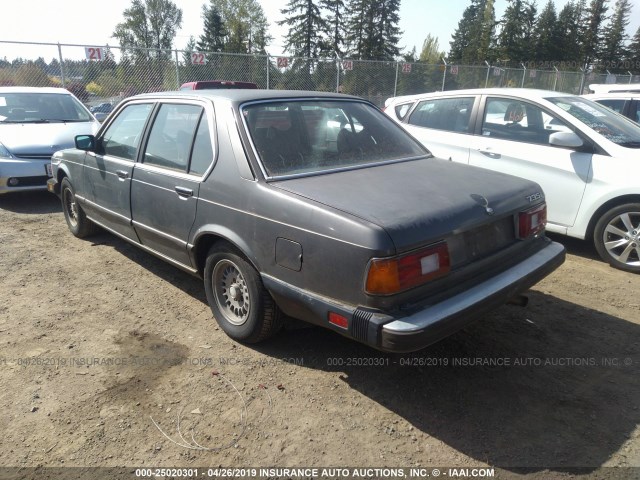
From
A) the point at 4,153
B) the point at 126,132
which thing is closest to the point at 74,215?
the point at 126,132

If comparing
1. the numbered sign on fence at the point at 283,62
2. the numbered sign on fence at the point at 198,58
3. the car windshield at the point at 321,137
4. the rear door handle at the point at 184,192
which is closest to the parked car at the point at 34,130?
the rear door handle at the point at 184,192

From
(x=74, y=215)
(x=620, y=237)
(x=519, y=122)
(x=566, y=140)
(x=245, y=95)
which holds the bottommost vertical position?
(x=74, y=215)

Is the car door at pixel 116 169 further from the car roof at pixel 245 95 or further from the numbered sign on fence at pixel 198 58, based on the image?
the numbered sign on fence at pixel 198 58

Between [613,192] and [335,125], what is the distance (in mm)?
2945

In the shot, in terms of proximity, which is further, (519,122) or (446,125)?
(446,125)

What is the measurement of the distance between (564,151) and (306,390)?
382 cm

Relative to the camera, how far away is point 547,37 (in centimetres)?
6134

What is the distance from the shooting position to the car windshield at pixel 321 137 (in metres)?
3.08

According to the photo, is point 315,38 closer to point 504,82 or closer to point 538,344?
point 504,82

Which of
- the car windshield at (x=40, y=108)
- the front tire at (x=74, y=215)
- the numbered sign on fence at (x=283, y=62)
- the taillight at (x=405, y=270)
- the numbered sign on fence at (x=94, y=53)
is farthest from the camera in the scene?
the numbered sign on fence at (x=283, y=62)

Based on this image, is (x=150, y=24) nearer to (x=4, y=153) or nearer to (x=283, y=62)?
(x=283, y=62)

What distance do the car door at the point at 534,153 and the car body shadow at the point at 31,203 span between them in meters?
6.05

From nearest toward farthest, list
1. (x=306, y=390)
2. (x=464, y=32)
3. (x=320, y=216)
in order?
(x=320, y=216), (x=306, y=390), (x=464, y=32)

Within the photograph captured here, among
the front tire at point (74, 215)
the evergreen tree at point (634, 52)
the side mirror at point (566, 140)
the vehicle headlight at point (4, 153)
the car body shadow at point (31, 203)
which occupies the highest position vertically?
the evergreen tree at point (634, 52)
